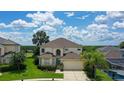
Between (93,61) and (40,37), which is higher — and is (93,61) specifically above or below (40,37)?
below

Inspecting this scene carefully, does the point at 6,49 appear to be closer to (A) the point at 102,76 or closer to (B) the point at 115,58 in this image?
(A) the point at 102,76

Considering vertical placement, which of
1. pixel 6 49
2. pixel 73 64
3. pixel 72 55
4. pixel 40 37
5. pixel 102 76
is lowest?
pixel 102 76

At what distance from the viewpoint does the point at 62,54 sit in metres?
6.25

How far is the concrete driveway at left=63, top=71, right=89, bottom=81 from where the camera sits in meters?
6.21

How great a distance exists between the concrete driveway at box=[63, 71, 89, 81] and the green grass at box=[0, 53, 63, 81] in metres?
0.20

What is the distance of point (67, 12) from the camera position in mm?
6039

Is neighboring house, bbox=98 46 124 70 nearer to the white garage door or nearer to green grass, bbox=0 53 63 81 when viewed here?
the white garage door

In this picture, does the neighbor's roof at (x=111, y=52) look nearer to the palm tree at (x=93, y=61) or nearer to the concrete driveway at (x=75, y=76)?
the palm tree at (x=93, y=61)

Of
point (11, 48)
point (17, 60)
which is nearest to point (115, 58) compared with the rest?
point (17, 60)

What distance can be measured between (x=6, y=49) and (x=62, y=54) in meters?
0.93
